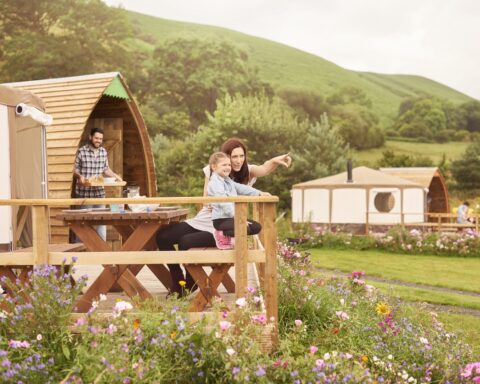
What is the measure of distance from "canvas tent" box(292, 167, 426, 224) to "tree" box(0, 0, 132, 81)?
24.3 m

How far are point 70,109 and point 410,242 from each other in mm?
11835

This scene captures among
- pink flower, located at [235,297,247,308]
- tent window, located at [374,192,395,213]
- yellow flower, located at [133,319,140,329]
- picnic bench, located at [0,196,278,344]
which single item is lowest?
tent window, located at [374,192,395,213]

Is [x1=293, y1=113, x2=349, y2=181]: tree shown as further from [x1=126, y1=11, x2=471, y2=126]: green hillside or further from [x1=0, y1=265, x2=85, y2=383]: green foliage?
[x1=126, y1=11, x2=471, y2=126]: green hillside

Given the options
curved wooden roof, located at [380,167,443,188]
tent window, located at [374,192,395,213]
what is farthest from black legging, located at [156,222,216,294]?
curved wooden roof, located at [380,167,443,188]

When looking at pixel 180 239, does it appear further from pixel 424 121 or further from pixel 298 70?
pixel 298 70

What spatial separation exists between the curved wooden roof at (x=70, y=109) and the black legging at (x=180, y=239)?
4910mm

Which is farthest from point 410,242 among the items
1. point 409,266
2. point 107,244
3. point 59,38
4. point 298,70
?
point 298,70

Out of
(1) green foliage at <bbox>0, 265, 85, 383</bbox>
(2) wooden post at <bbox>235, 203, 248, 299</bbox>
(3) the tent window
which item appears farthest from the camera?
(3) the tent window

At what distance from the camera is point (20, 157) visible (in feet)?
26.0

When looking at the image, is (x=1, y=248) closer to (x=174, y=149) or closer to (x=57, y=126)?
(x=57, y=126)

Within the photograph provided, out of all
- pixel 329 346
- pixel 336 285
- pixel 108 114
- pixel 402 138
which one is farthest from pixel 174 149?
pixel 402 138

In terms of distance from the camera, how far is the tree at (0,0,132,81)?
45312 millimetres

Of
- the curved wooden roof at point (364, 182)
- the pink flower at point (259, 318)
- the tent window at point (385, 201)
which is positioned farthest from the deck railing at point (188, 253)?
the tent window at point (385, 201)

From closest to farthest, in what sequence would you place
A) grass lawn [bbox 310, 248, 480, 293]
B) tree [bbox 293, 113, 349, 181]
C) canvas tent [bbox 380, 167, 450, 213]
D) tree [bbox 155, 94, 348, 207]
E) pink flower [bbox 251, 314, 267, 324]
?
pink flower [bbox 251, 314, 267, 324]
grass lawn [bbox 310, 248, 480, 293]
tree [bbox 293, 113, 349, 181]
canvas tent [bbox 380, 167, 450, 213]
tree [bbox 155, 94, 348, 207]
